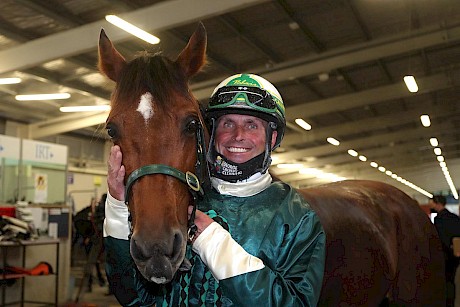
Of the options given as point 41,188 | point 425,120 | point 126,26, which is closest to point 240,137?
point 126,26

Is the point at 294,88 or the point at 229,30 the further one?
the point at 294,88

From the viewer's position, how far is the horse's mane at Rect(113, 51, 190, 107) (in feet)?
4.83

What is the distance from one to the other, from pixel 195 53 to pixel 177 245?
67 cm

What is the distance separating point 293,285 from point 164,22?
5.71 m

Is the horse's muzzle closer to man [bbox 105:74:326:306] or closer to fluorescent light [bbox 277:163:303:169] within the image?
man [bbox 105:74:326:306]

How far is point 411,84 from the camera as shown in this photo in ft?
38.8

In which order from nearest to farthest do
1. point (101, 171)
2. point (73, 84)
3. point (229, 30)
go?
1. point (229, 30)
2. point (73, 84)
3. point (101, 171)

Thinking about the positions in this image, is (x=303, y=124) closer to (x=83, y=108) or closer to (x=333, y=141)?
(x=333, y=141)

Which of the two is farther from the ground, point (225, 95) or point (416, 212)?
point (225, 95)

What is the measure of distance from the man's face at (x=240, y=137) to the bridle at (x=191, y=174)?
0.20 metres

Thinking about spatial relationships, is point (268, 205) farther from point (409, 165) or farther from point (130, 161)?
point (409, 165)

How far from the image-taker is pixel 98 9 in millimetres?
7070

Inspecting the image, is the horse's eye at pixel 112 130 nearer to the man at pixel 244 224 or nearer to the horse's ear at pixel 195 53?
the man at pixel 244 224

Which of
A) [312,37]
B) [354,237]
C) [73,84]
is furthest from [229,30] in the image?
[354,237]
